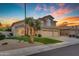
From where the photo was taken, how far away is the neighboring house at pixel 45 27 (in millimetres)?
2418

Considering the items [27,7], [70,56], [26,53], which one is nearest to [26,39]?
[26,53]

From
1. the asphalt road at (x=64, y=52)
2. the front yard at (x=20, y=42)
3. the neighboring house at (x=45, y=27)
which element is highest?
the neighboring house at (x=45, y=27)

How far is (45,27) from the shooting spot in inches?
97.3

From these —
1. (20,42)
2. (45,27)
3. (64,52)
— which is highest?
(45,27)

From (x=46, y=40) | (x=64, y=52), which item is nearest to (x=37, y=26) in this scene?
(x=46, y=40)

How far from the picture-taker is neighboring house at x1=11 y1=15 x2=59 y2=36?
95.2 inches

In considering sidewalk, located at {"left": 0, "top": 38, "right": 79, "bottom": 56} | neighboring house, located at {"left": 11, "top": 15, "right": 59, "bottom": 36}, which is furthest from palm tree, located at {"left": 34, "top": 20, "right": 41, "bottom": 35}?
sidewalk, located at {"left": 0, "top": 38, "right": 79, "bottom": 56}

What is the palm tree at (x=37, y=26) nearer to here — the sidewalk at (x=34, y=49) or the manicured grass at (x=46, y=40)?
the manicured grass at (x=46, y=40)

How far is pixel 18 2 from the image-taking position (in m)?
2.41

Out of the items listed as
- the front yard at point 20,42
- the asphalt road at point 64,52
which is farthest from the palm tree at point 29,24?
the asphalt road at point 64,52

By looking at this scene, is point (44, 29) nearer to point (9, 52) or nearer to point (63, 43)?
point (63, 43)

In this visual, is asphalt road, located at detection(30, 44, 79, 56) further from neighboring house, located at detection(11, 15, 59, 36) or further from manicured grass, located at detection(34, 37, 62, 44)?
neighboring house, located at detection(11, 15, 59, 36)

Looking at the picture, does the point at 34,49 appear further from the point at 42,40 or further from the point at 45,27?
the point at 45,27

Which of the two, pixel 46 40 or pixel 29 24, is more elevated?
pixel 29 24
